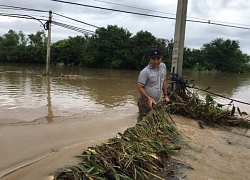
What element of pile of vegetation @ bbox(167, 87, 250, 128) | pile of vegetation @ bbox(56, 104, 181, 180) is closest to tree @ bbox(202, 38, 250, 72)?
pile of vegetation @ bbox(167, 87, 250, 128)

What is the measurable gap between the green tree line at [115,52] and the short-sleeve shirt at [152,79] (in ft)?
96.6

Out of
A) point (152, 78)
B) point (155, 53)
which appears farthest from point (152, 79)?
point (155, 53)

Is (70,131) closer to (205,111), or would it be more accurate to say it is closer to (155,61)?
(155,61)

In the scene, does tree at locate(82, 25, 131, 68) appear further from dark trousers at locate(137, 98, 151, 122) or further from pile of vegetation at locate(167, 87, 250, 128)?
dark trousers at locate(137, 98, 151, 122)

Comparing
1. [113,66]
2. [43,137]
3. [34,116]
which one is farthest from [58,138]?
[113,66]

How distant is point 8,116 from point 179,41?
484 centimetres

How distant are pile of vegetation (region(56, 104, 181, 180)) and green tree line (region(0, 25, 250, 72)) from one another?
31339mm

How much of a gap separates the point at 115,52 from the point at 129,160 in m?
41.3

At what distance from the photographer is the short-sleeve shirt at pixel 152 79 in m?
4.75

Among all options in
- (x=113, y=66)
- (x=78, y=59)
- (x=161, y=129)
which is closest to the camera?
(x=161, y=129)

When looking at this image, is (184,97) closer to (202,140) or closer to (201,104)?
(201,104)

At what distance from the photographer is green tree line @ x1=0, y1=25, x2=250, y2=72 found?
40.6 m

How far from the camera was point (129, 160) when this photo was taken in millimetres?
2582

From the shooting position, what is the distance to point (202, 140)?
13.9 ft
